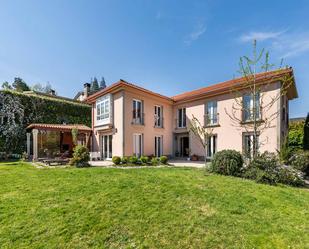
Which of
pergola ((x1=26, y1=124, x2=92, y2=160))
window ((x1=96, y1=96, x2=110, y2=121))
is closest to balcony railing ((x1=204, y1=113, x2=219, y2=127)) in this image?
window ((x1=96, y1=96, x2=110, y2=121))

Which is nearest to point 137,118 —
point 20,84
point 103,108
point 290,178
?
point 103,108

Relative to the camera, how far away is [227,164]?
30.6 feet

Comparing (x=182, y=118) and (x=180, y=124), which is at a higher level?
(x=182, y=118)

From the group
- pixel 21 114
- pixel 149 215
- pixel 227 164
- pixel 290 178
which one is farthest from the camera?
pixel 21 114

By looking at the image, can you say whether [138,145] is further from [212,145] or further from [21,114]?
[21,114]

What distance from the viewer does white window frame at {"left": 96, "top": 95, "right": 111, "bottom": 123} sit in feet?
53.8

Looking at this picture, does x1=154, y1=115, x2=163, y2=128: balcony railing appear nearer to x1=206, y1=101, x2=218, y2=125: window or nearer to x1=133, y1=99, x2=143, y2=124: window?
x1=133, y1=99, x2=143, y2=124: window

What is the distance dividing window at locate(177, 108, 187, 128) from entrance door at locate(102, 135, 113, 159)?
7.10 meters

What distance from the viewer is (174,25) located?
41.4 ft

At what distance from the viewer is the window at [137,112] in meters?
16.0

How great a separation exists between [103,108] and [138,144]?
4862mm

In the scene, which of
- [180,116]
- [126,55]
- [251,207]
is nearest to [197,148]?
[180,116]

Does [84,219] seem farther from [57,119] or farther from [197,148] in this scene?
[57,119]

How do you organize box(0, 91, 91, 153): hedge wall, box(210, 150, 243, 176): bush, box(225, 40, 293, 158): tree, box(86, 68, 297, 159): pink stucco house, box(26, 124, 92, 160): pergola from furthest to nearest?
1. box(26, 124, 92, 160): pergola
2. box(0, 91, 91, 153): hedge wall
3. box(86, 68, 297, 159): pink stucco house
4. box(225, 40, 293, 158): tree
5. box(210, 150, 243, 176): bush
